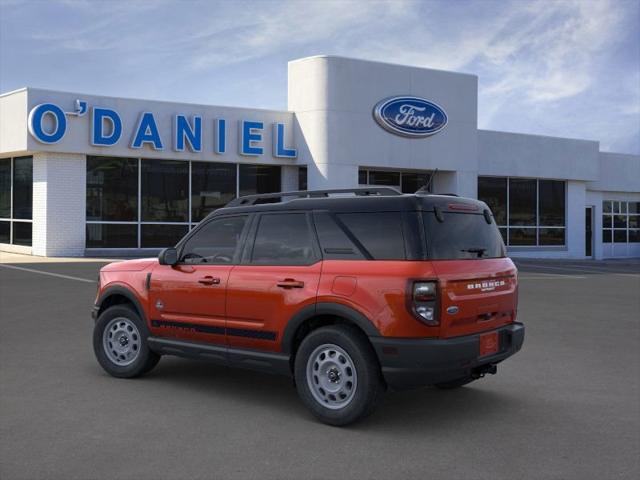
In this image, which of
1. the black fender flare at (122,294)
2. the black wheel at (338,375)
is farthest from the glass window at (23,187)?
the black wheel at (338,375)

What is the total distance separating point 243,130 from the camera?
989 inches

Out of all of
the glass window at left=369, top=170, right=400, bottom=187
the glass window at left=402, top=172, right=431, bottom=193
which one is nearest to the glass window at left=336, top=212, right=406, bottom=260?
the glass window at left=369, top=170, right=400, bottom=187

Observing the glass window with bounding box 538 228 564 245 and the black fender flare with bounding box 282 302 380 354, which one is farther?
the glass window with bounding box 538 228 564 245

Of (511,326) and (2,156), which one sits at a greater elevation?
(2,156)

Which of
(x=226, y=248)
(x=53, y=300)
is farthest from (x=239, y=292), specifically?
(x=53, y=300)

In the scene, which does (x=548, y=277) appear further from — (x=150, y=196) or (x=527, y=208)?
(x=150, y=196)

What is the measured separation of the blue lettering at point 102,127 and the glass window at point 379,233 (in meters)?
18.6

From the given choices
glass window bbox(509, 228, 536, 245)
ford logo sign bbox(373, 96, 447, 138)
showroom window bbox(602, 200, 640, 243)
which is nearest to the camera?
ford logo sign bbox(373, 96, 447, 138)

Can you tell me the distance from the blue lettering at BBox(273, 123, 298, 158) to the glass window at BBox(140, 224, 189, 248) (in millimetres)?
4274

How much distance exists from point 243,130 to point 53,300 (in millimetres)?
13493

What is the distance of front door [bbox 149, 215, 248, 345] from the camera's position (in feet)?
20.6

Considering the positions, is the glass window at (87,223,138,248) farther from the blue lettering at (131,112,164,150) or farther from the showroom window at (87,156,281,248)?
the blue lettering at (131,112,164,150)

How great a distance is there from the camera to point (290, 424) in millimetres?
5465

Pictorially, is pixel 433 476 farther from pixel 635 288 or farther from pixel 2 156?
pixel 2 156
